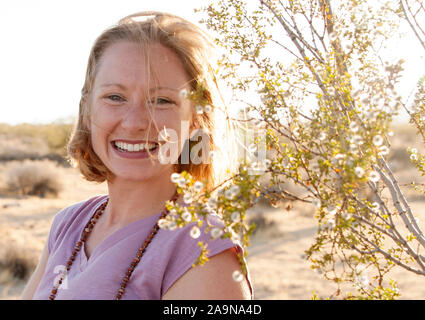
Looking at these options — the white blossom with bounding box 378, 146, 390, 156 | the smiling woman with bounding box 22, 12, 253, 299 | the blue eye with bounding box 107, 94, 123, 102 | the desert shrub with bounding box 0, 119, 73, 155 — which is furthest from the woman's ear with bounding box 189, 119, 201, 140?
the desert shrub with bounding box 0, 119, 73, 155

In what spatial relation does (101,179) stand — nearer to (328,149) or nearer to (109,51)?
(109,51)

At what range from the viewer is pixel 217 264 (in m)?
1.39

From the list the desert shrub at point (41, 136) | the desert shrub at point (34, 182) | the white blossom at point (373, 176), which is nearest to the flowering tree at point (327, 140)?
the white blossom at point (373, 176)

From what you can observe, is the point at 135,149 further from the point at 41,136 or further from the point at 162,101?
the point at 41,136

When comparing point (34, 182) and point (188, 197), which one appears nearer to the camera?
point (188, 197)

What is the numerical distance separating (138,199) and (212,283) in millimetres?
603

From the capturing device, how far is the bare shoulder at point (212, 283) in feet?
4.45

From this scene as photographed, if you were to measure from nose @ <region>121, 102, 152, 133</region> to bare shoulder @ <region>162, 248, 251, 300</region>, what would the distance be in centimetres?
58

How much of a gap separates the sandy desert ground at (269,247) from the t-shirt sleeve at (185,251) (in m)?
5.01

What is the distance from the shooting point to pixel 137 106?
1.71m

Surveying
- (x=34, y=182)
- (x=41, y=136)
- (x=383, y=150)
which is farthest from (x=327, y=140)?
(x=41, y=136)

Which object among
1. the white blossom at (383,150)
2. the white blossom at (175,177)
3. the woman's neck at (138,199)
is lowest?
the woman's neck at (138,199)

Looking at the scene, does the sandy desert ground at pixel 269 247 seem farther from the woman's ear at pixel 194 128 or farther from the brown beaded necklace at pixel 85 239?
the woman's ear at pixel 194 128
